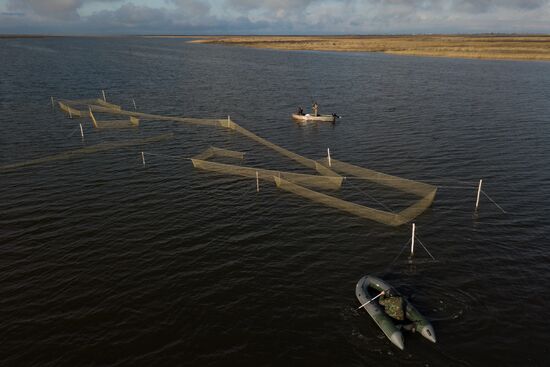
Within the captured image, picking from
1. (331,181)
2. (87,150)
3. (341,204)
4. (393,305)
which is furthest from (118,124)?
(393,305)

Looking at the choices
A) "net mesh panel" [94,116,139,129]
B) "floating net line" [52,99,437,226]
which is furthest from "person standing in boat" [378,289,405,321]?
"net mesh panel" [94,116,139,129]

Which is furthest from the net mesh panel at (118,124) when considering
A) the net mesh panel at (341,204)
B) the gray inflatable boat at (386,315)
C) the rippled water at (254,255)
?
the gray inflatable boat at (386,315)

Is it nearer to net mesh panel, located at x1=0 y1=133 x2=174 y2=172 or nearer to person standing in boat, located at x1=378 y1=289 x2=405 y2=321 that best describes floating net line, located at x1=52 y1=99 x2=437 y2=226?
person standing in boat, located at x1=378 y1=289 x2=405 y2=321

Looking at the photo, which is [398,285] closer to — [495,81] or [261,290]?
[261,290]

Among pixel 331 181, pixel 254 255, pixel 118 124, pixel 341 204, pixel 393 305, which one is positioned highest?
pixel 118 124

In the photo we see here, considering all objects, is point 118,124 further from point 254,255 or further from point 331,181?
point 254,255

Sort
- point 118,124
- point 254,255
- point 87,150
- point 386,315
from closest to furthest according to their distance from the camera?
point 386,315
point 254,255
point 87,150
point 118,124

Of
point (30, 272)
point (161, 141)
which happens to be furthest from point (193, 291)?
point (161, 141)
